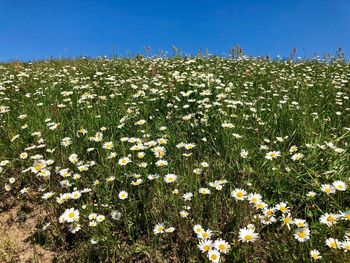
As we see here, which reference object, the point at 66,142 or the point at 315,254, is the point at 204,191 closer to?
the point at 315,254

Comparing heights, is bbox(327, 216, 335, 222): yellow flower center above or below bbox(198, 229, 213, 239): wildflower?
below

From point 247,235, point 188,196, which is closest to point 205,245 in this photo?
point 247,235

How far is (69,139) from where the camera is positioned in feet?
16.4

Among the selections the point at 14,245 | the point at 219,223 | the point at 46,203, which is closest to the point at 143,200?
the point at 219,223

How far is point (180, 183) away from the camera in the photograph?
3.81m

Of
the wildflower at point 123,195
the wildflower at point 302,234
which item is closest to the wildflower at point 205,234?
the wildflower at point 302,234

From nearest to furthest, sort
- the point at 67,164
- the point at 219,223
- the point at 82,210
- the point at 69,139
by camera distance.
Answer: the point at 219,223 < the point at 82,210 < the point at 67,164 < the point at 69,139

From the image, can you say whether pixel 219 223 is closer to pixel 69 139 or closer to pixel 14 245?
pixel 14 245

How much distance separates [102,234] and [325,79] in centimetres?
819

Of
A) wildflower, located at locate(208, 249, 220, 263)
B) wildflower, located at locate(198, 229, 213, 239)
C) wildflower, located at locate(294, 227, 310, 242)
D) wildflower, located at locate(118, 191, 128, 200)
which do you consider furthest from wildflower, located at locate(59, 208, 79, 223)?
wildflower, located at locate(294, 227, 310, 242)

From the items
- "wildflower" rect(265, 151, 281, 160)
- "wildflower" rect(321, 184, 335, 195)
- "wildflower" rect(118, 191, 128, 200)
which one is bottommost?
"wildflower" rect(321, 184, 335, 195)

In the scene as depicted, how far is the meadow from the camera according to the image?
3.20 meters

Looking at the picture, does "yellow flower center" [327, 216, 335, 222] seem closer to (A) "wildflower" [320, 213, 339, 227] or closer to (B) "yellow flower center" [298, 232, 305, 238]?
(A) "wildflower" [320, 213, 339, 227]

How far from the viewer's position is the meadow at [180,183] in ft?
10.5
